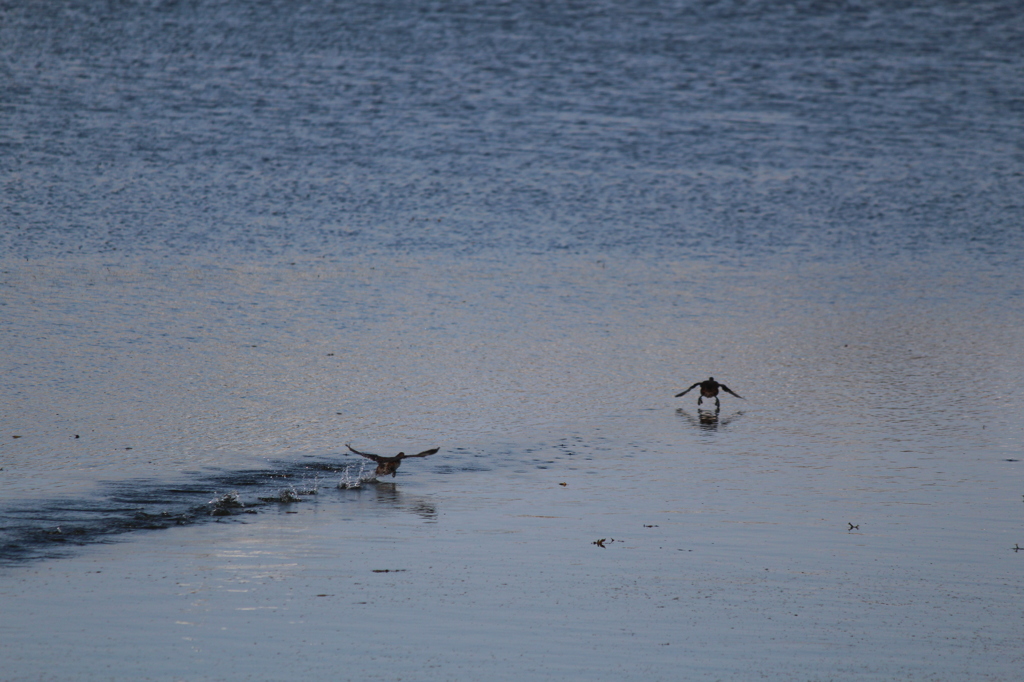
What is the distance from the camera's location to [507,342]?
1188 cm

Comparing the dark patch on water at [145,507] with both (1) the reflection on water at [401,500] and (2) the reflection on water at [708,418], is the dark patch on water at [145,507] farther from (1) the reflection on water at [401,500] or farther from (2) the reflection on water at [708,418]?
(2) the reflection on water at [708,418]

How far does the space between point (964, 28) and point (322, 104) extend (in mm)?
15671

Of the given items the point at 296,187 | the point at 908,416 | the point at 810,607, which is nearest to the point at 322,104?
the point at 296,187

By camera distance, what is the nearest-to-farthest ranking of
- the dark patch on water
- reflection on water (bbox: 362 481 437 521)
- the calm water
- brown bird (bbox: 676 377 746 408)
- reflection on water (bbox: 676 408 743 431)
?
the calm water, the dark patch on water, reflection on water (bbox: 362 481 437 521), reflection on water (bbox: 676 408 743 431), brown bird (bbox: 676 377 746 408)

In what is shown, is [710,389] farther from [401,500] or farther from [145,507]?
[145,507]

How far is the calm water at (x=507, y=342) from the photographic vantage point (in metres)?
5.59

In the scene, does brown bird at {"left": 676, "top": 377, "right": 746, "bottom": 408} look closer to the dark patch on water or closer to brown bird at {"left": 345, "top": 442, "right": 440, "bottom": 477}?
brown bird at {"left": 345, "top": 442, "right": 440, "bottom": 477}

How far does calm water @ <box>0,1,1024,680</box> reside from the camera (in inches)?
220

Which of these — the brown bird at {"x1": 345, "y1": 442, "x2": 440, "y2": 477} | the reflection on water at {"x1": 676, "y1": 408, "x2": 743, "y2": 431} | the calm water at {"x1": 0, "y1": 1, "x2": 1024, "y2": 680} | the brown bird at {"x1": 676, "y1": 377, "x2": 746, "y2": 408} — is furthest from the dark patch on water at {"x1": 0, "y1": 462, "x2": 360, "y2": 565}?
the brown bird at {"x1": 676, "y1": 377, "x2": 746, "y2": 408}

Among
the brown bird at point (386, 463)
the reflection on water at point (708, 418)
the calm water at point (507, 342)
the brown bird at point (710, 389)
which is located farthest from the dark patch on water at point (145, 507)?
the brown bird at point (710, 389)

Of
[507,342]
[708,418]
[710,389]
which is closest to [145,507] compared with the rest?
[708,418]

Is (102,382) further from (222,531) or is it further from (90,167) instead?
(90,167)

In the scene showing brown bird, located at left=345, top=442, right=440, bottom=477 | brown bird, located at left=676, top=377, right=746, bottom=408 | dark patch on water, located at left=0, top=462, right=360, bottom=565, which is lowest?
dark patch on water, located at left=0, top=462, right=360, bottom=565

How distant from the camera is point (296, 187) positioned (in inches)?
717
